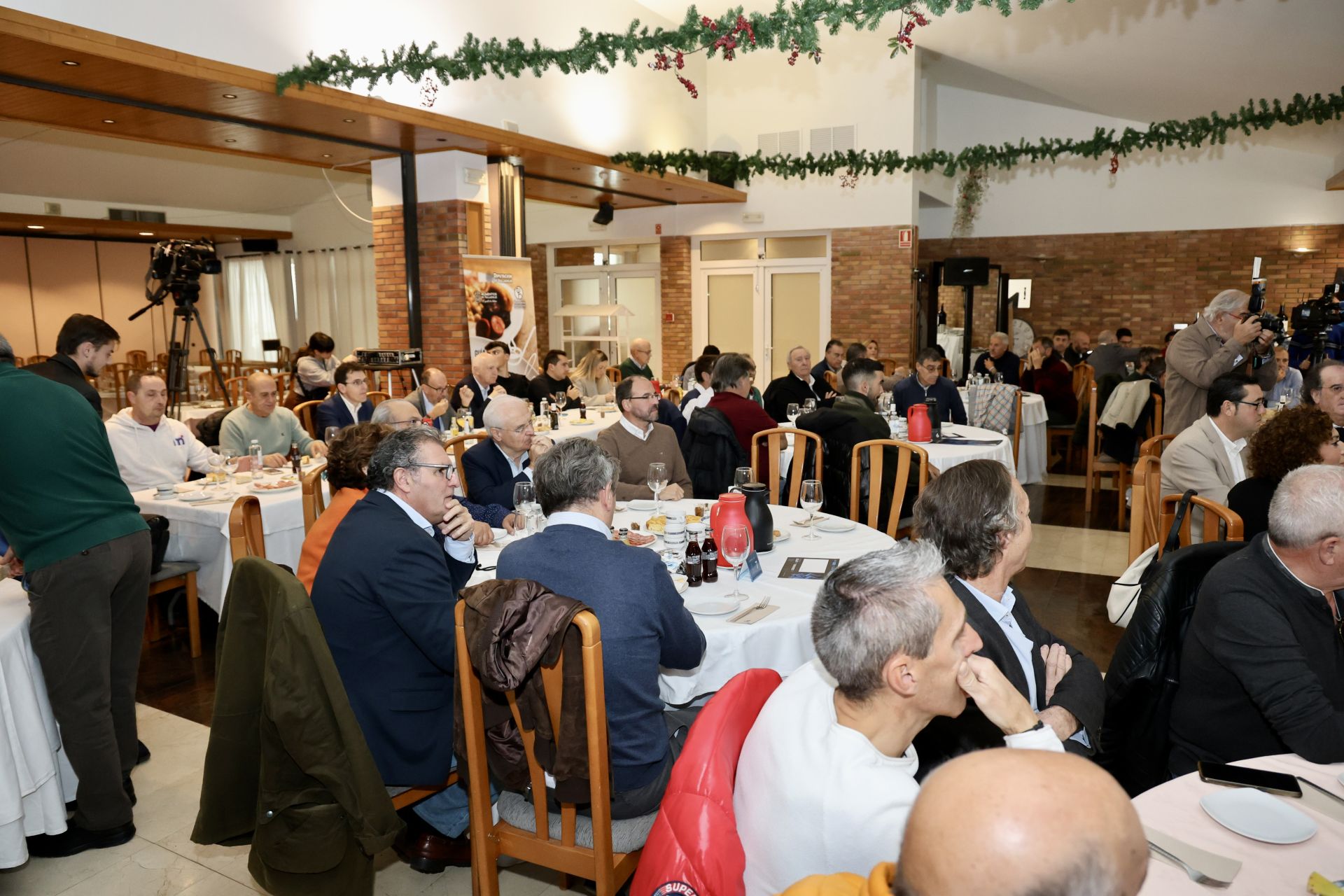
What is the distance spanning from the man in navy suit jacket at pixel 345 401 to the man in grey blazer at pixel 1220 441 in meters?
4.97

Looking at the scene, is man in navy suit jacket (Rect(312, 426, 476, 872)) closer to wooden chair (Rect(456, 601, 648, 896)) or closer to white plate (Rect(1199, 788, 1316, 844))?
wooden chair (Rect(456, 601, 648, 896))

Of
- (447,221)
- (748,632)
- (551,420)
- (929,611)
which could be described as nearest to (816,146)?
(447,221)

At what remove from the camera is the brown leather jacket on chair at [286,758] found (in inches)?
77.9

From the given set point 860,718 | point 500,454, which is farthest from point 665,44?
point 860,718

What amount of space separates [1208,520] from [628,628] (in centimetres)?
246

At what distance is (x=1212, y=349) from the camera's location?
527cm

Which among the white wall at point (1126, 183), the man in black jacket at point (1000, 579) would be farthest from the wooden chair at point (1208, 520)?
the white wall at point (1126, 183)

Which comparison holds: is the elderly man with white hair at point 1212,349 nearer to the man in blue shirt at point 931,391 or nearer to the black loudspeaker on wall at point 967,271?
the man in blue shirt at point 931,391

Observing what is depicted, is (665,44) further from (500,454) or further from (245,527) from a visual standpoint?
(245,527)

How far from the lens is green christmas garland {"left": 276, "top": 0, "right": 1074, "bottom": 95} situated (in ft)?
18.6

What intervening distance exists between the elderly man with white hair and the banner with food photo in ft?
20.9

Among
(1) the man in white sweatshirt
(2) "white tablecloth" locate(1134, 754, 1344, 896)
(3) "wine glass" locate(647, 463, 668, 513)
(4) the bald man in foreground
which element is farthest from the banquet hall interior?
(4) the bald man in foreground

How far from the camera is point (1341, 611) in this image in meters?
2.27

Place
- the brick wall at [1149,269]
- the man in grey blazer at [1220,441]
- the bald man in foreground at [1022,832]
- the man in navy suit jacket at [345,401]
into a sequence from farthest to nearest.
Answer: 1. the brick wall at [1149,269]
2. the man in navy suit jacket at [345,401]
3. the man in grey blazer at [1220,441]
4. the bald man in foreground at [1022,832]
